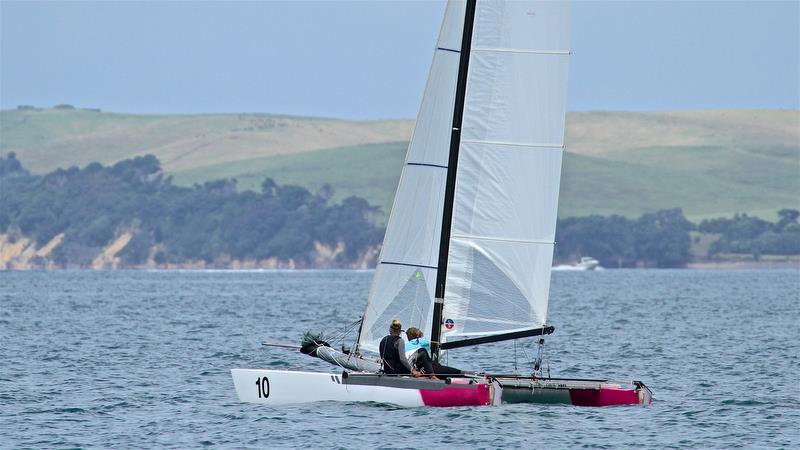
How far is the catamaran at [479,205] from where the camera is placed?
30469 millimetres

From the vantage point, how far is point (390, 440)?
1083 inches

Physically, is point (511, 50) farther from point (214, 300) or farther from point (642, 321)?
point (214, 300)

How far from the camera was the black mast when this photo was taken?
100 ft

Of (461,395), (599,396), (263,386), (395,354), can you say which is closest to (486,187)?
(395,354)

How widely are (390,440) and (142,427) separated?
5.12 metres

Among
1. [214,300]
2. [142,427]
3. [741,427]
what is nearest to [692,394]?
Answer: [741,427]

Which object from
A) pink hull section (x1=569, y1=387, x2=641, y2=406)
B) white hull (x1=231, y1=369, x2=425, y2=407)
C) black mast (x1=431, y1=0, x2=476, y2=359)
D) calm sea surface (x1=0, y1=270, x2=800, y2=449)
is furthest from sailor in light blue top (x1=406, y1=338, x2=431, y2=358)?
pink hull section (x1=569, y1=387, x2=641, y2=406)

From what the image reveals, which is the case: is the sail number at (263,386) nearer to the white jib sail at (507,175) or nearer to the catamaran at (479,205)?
the catamaran at (479,205)

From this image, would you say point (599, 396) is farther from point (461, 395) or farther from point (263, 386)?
point (263, 386)

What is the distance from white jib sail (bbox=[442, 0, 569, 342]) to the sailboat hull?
4.20ft

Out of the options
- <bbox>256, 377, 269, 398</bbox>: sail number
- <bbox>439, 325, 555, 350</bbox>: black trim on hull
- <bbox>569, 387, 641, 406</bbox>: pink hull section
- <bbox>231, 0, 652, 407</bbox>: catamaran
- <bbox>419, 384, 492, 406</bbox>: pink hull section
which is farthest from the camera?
<bbox>569, 387, 641, 406</bbox>: pink hull section

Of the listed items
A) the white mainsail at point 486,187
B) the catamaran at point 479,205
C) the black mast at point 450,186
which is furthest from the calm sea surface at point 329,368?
the white mainsail at point 486,187

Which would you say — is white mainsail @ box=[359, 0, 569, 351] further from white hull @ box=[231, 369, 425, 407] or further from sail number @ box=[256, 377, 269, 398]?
sail number @ box=[256, 377, 269, 398]

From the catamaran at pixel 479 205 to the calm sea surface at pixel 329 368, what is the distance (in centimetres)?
124
